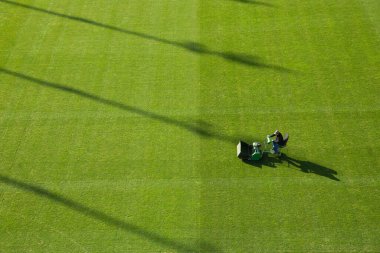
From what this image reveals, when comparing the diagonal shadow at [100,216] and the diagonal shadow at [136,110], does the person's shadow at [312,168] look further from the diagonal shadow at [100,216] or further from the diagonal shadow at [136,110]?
the diagonal shadow at [100,216]

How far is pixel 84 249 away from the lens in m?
12.2

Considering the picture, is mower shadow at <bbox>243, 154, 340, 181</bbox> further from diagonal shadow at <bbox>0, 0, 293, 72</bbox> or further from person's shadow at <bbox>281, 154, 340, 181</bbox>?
diagonal shadow at <bbox>0, 0, 293, 72</bbox>

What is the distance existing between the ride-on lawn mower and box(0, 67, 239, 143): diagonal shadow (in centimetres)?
67

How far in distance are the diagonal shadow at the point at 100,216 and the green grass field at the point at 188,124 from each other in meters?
0.05

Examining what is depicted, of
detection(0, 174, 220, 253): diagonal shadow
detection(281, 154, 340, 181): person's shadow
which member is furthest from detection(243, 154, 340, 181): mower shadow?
detection(0, 174, 220, 253): diagonal shadow

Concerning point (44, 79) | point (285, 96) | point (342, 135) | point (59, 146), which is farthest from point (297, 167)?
point (44, 79)

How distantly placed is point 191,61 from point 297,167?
717 cm

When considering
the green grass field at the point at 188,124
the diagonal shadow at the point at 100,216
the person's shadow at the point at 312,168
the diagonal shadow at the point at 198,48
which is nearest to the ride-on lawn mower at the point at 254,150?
the green grass field at the point at 188,124

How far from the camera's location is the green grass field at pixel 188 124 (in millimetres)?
12578

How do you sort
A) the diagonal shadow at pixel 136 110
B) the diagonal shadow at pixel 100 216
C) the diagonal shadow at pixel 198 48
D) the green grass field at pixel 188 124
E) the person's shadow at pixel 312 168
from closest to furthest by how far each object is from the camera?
A: the diagonal shadow at pixel 100 216 < the green grass field at pixel 188 124 < the person's shadow at pixel 312 168 < the diagonal shadow at pixel 136 110 < the diagonal shadow at pixel 198 48

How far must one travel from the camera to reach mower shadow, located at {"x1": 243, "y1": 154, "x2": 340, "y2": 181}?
13.7 metres

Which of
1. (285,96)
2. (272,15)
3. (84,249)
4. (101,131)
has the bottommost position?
(84,249)

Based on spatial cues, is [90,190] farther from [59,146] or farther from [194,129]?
[194,129]

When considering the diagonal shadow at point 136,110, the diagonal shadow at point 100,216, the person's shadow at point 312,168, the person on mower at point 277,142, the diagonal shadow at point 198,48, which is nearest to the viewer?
the diagonal shadow at point 100,216
